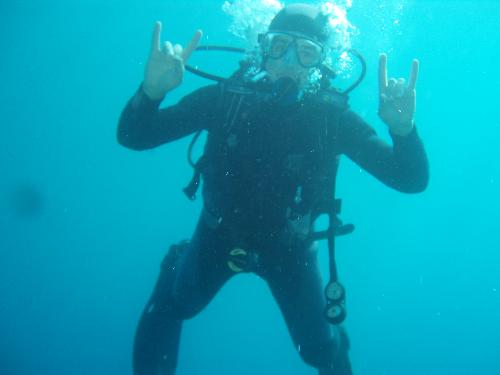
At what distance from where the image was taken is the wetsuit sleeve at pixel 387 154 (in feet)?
10.0

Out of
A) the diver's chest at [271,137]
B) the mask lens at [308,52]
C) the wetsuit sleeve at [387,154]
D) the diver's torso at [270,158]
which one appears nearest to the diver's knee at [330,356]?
the diver's torso at [270,158]

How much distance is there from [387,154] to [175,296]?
2356 mm

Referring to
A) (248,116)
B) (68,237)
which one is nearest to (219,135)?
(248,116)

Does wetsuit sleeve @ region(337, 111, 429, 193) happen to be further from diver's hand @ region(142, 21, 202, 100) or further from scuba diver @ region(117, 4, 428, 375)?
diver's hand @ region(142, 21, 202, 100)

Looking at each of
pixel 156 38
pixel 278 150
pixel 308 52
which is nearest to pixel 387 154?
pixel 278 150

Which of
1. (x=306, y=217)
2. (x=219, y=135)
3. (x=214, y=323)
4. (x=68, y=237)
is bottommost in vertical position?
(x=306, y=217)

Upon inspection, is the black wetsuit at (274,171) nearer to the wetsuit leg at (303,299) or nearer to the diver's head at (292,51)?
the wetsuit leg at (303,299)

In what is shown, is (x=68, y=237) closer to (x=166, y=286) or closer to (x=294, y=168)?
(x=166, y=286)

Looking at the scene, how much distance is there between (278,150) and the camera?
3.31 meters

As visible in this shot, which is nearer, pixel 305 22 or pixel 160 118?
pixel 160 118

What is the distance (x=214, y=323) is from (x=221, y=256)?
12.7 metres

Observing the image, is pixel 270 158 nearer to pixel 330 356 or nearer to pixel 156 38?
pixel 156 38

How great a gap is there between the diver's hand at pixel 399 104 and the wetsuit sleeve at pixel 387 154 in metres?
0.08

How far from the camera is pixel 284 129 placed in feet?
10.9
